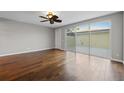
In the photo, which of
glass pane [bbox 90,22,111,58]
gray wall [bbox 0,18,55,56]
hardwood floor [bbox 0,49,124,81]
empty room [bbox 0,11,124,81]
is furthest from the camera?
gray wall [bbox 0,18,55,56]

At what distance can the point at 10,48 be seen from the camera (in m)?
5.40

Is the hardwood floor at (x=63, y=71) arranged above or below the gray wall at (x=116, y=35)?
below

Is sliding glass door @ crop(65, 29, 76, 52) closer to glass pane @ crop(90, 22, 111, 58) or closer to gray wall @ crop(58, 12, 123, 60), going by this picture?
glass pane @ crop(90, 22, 111, 58)

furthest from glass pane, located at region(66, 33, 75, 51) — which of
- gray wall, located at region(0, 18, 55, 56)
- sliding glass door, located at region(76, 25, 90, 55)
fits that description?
gray wall, located at region(0, 18, 55, 56)

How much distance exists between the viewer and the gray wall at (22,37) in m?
5.08

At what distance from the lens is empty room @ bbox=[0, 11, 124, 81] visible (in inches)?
143

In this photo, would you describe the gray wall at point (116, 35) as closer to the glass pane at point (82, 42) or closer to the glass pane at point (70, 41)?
the glass pane at point (82, 42)

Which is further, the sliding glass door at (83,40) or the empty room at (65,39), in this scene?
the sliding glass door at (83,40)

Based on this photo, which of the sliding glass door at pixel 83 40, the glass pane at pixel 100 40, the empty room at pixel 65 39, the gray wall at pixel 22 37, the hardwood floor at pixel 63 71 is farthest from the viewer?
the sliding glass door at pixel 83 40

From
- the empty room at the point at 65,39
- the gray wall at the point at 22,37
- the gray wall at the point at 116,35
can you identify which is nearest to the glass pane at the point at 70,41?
the empty room at the point at 65,39

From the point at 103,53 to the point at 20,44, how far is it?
549cm

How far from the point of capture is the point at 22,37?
6000 mm
